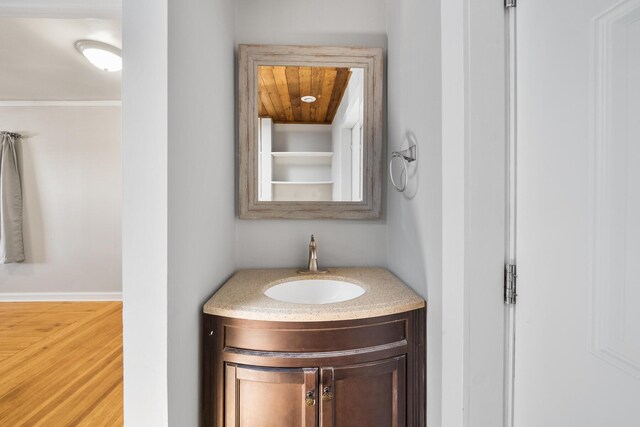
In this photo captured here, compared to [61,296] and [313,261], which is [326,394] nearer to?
[313,261]

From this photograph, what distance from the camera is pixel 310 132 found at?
1.64 metres

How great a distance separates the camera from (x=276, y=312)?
1025mm

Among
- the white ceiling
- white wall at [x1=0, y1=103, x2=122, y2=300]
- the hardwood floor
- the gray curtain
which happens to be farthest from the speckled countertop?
the gray curtain

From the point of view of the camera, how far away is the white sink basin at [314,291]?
143 cm

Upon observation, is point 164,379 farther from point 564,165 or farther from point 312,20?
point 312,20

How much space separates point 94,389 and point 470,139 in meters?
2.62

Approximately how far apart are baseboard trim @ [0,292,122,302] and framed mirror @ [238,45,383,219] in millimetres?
3399

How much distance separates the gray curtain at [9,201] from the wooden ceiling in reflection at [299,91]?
13.0 ft

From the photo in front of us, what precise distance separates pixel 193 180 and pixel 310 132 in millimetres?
767

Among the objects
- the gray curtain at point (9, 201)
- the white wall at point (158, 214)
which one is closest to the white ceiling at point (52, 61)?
the gray curtain at point (9, 201)

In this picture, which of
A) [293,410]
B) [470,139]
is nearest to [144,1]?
[470,139]

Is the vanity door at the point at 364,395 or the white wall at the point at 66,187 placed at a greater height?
the white wall at the point at 66,187

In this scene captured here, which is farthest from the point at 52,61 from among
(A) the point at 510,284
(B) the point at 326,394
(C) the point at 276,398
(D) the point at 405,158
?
(A) the point at 510,284

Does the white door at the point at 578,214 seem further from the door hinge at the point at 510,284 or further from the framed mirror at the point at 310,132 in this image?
the framed mirror at the point at 310,132
